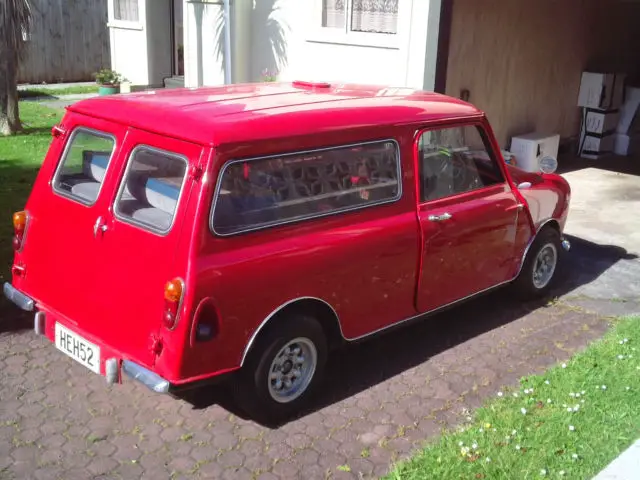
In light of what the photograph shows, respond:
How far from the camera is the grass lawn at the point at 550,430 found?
149 inches

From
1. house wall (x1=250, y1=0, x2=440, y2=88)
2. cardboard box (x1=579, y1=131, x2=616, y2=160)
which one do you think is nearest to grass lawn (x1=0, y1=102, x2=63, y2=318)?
house wall (x1=250, y1=0, x2=440, y2=88)

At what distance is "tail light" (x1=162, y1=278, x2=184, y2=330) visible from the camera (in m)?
3.54

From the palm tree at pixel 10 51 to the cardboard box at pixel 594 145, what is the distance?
31.9ft

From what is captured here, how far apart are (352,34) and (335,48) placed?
0.33 metres

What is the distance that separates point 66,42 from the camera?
17.4m

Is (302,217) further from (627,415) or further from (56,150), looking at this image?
(627,415)

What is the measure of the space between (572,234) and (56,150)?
5.83 m

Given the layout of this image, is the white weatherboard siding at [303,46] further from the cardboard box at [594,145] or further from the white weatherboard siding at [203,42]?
the cardboard box at [594,145]

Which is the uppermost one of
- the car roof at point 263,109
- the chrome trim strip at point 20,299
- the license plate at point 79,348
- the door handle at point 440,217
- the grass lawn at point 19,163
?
the car roof at point 263,109

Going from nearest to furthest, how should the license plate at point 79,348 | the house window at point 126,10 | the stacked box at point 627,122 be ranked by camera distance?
1. the license plate at point 79,348
2. the stacked box at point 627,122
3. the house window at point 126,10

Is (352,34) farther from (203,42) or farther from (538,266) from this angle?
(538,266)

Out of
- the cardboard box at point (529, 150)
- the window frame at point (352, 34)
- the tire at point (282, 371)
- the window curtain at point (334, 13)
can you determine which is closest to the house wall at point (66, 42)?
the window frame at point (352, 34)

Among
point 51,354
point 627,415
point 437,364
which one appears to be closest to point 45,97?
point 51,354

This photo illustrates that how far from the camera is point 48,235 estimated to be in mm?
4254
